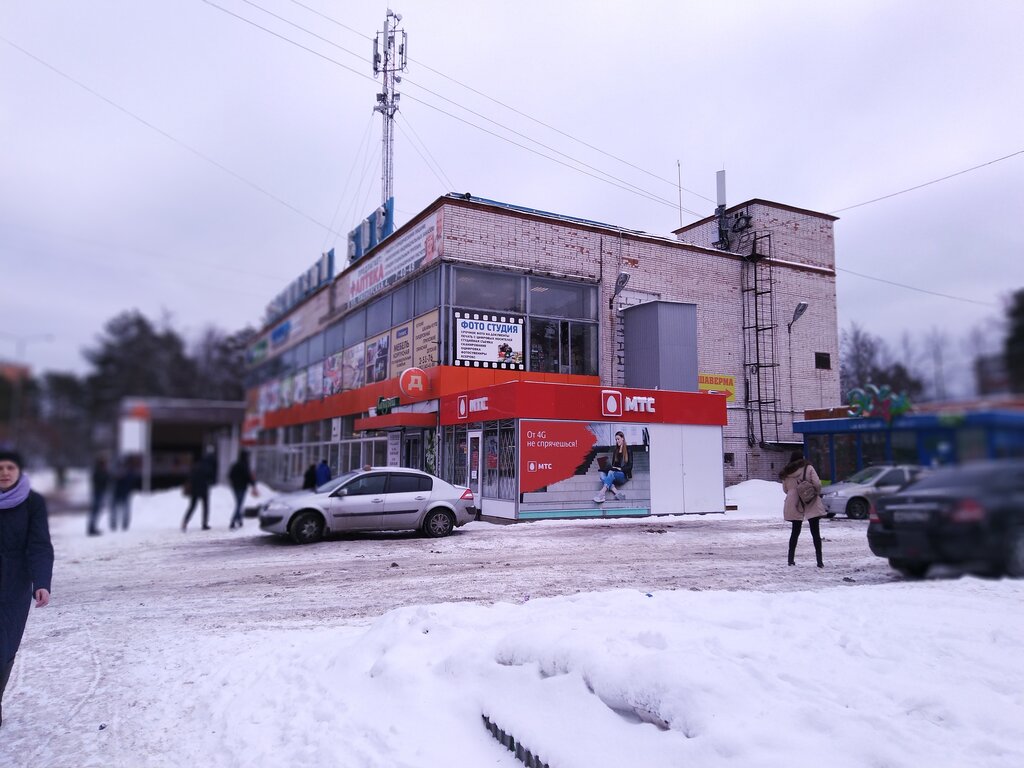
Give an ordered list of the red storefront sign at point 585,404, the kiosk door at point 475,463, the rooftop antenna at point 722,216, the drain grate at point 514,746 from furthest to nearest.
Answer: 1. the kiosk door at point 475,463
2. the red storefront sign at point 585,404
3. the drain grate at point 514,746
4. the rooftop antenna at point 722,216

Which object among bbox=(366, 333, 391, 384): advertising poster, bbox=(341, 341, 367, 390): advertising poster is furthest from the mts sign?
bbox=(341, 341, 367, 390): advertising poster

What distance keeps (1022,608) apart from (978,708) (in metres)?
3.12

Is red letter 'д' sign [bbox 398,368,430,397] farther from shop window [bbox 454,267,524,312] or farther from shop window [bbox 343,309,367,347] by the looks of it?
shop window [bbox 343,309,367,347]

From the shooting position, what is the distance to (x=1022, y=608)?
6.68m

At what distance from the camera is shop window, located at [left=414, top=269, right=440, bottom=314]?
2419cm

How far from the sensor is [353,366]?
3058 cm

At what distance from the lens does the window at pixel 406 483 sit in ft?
53.6

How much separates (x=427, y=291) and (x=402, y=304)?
221 cm

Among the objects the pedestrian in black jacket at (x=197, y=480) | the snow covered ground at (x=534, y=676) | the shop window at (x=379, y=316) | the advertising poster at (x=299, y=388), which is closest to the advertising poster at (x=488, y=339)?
the shop window at (x=379, y=316)

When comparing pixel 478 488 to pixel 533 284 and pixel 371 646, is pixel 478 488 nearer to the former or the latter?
pixel 533 284

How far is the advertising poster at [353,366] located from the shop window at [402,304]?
3014mm

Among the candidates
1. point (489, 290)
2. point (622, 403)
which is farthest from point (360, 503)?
point (489, 290)

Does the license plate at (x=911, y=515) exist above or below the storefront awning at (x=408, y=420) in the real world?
below

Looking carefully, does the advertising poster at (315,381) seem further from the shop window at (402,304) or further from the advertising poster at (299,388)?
the shop window at (402,304)
